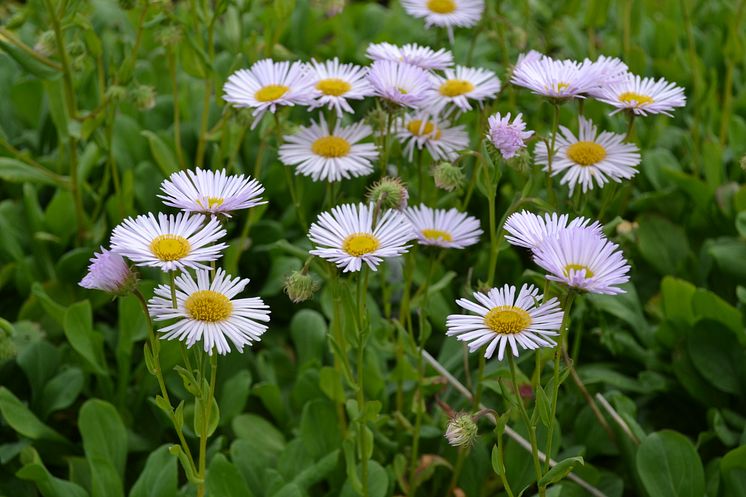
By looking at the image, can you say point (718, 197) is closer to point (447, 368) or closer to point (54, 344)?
point (447, 368)

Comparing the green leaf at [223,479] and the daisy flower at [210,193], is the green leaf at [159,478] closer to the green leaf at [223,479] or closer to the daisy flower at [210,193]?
the green leaf at [223,479]

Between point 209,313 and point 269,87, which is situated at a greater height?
point 269,87

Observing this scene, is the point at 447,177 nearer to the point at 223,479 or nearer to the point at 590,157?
the point at 590,157

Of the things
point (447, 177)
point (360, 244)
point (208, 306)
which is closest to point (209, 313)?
point (208, 306)

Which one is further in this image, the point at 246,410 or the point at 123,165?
the point at 123,165

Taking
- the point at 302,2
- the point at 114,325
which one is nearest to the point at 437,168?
the point at 114,325

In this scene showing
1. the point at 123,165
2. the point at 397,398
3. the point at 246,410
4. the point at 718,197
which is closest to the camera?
the point at 397,398
